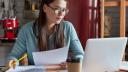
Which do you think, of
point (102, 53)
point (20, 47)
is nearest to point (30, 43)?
point (20, 47)

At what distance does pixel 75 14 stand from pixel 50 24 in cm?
116

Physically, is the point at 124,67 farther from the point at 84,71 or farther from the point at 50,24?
the point at 50,24

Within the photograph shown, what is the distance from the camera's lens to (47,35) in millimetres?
2100

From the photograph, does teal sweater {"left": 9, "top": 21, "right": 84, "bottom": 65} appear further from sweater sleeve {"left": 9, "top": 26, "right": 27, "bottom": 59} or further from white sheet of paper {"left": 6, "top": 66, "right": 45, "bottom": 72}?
white sheet of paper {"left": 6, "top": 66, "right": 45, "bottom": 72}

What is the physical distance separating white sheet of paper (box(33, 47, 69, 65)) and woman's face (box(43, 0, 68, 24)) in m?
0.34

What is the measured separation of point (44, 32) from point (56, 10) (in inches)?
8.3

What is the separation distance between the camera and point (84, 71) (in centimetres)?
155

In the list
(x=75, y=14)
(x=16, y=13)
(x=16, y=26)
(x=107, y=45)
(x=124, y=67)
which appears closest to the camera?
(x=107, y=45)

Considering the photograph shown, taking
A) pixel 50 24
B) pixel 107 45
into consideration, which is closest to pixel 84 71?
pixel 107 45

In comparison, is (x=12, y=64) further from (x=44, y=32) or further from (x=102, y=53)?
(x=102, y=53)

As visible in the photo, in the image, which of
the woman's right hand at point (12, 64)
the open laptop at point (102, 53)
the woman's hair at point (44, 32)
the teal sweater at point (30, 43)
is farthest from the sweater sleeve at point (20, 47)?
the open laptop at point (102, 53)

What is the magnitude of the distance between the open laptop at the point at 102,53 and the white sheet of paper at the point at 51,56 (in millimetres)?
242

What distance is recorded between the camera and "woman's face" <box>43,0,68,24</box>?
1981mm

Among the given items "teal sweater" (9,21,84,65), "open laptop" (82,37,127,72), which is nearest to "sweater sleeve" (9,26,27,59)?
"teal sweater" (9,21,84,65)
